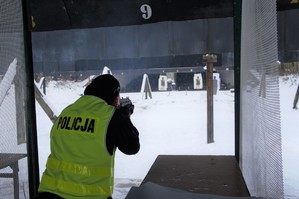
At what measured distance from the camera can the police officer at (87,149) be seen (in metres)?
1.23

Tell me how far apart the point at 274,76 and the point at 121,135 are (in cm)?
69

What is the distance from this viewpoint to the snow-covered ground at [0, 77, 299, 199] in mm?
3518

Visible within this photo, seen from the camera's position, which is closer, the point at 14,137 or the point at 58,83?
the point at 14,137

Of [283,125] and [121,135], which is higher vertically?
[121,135]

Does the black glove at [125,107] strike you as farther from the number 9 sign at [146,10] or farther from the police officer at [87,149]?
the number 9 sign at [146,10]

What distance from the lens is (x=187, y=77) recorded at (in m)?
8.39

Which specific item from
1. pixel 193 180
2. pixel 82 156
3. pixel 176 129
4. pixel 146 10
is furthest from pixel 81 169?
pixel 176 129

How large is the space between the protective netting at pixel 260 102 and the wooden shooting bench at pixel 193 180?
0.12 metres

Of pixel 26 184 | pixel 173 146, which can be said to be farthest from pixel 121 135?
pixel 173 146

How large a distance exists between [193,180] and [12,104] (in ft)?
3.56

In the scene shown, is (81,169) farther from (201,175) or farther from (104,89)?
(201,175)

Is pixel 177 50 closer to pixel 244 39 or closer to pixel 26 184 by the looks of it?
pixel 244 39

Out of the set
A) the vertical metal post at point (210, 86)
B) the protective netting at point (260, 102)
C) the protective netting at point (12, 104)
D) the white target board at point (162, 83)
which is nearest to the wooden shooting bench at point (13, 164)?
the protective netting at point (12, 104)

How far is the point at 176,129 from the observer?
548 cm
